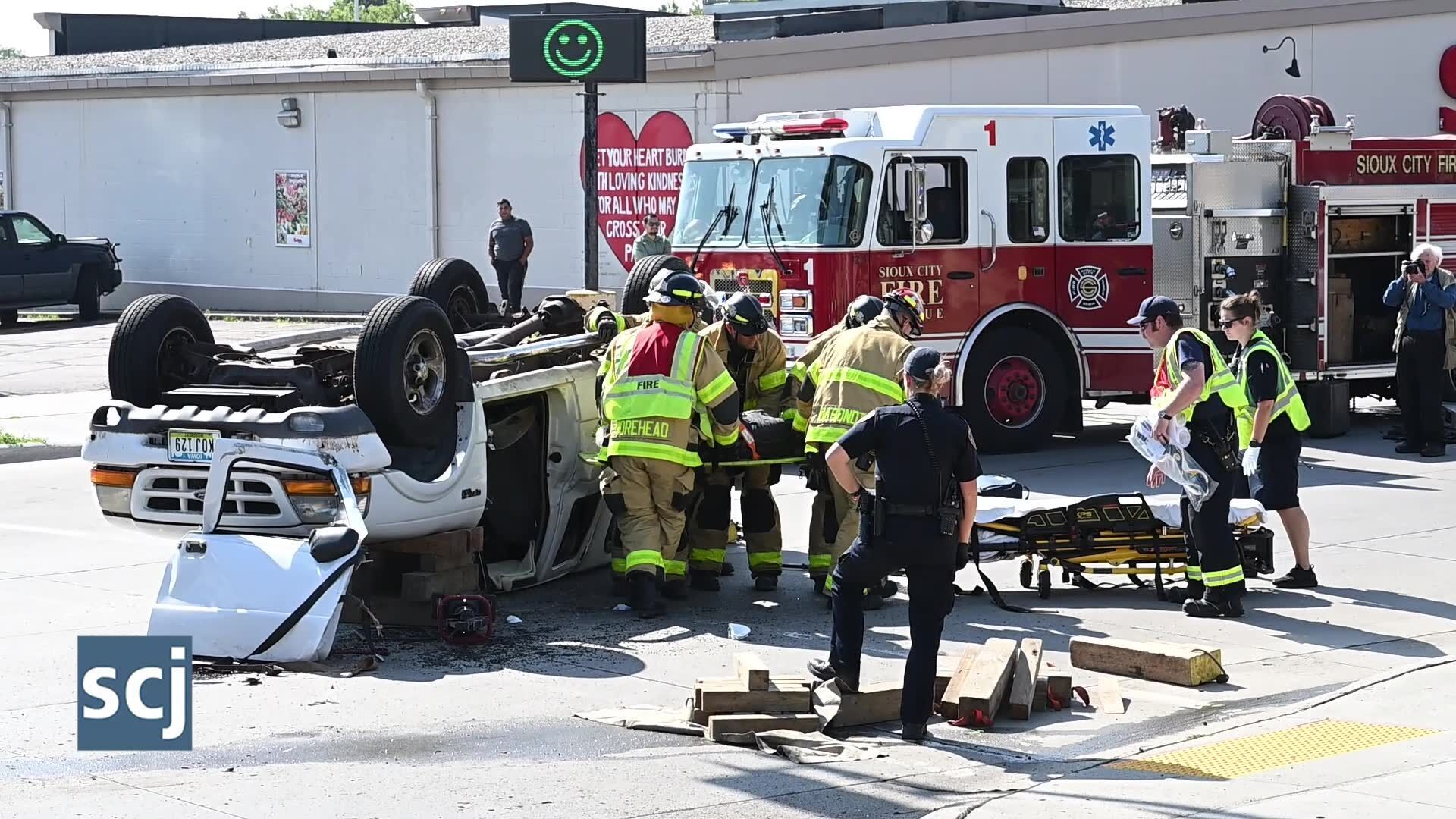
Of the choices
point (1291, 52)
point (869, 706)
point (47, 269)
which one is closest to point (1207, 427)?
point (869, 706)

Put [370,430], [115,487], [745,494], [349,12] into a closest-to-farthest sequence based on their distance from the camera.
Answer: [370,430] → [115,487] → [745,494] → [349,12]

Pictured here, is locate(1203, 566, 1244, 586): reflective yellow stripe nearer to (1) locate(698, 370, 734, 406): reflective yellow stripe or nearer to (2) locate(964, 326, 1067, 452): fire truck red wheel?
(1) locate(698, 370, 734, 406): reflective yellow stripe

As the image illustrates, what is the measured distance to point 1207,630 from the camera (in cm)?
918

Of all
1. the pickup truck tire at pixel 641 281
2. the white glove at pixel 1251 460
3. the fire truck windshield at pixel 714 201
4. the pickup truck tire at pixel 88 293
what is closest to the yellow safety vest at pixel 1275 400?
the white glove at pixel 1251 460

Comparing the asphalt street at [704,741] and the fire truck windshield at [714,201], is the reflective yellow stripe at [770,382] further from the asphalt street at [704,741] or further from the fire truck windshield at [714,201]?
the fire truck windshield at [714,201]

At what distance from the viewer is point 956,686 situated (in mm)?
7473

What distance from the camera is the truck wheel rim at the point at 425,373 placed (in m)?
8.91

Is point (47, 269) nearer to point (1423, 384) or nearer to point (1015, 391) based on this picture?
point (1015, 391)

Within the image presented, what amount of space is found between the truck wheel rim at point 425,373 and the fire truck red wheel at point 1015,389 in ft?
23.0

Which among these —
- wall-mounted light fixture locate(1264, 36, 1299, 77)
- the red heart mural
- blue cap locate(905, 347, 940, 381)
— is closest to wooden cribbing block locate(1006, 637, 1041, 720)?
blue cap locate(905, 347, 940, 381)

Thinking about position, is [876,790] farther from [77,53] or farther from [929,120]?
[77,53]

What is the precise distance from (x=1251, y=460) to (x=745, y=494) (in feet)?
9.57

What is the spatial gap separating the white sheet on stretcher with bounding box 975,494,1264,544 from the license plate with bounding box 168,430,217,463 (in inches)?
157

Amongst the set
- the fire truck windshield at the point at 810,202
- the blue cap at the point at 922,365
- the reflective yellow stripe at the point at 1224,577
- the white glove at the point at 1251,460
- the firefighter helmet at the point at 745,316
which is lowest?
the reflective yellow stripe at the point at 1224,577
